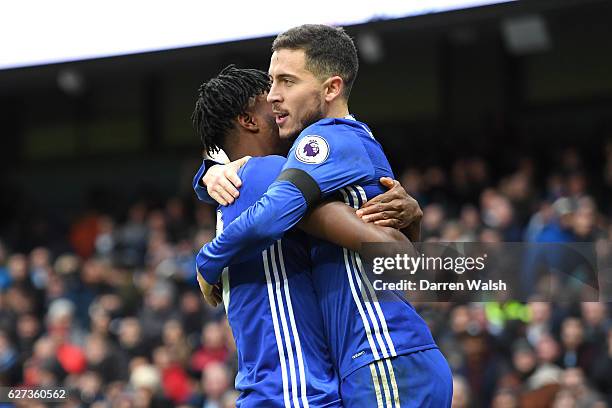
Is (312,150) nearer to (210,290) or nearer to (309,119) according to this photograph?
(309,119)

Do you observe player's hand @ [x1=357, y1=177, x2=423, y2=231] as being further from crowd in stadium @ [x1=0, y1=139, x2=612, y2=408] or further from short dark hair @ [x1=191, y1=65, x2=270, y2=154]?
crowd in stadium @ [x1=0, y1=139, x2=612, y2=408]

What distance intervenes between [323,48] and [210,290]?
2.87ft

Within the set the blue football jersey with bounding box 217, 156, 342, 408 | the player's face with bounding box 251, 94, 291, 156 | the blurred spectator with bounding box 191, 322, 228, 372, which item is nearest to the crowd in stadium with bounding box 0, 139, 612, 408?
the blurred spectator with bounding box 191, 322, 228, 372

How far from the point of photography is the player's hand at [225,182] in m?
3.57

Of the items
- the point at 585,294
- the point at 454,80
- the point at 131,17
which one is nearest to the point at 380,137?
the point at 454,80

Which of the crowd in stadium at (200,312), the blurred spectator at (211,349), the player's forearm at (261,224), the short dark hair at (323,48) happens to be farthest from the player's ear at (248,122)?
the blurred spectator at (211,349)

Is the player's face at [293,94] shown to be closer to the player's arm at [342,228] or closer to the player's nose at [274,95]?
the player's nose at [274,95]

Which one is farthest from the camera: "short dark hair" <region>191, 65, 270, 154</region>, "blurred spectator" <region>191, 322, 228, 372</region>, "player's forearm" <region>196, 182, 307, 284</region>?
"blurred spectator" <region>191, 322, 228, 372</region>

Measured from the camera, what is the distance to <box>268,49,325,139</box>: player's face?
361 cm

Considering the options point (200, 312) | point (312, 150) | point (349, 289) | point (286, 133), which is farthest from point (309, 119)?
point (200, 312)

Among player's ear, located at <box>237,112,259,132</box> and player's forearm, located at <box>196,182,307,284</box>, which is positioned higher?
player's ear, located at <box>237,112,259,132</box>

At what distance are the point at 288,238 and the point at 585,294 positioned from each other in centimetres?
155

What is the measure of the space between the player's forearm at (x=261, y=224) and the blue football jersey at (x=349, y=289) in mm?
111

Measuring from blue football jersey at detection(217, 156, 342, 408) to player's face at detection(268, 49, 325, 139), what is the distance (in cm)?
13
